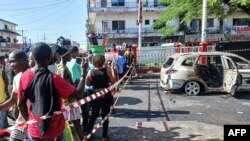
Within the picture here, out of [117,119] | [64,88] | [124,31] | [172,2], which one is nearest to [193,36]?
[124,31]

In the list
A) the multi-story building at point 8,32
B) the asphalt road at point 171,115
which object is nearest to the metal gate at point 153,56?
the asphalt road at point 171,115

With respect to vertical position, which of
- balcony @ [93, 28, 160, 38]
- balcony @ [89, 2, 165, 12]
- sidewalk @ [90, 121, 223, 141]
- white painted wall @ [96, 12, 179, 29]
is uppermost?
balcony @ [89, 2, 165, 12]

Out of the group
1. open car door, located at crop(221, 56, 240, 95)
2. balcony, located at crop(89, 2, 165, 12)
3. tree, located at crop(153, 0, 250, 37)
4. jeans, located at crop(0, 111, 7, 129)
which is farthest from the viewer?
balcony, located at crop(89, 2, 165, 12)

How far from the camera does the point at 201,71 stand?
39.3 ft

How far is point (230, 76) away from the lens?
11109 millimetres

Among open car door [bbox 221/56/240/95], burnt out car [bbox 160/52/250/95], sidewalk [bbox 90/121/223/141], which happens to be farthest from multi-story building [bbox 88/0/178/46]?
sidewalk [bbox 90/121/223/141]

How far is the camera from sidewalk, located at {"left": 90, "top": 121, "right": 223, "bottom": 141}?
21.8 feet

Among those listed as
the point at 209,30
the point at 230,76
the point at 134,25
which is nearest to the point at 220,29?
the point at 209,30

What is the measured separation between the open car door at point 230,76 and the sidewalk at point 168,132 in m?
3.96

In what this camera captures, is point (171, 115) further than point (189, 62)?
No

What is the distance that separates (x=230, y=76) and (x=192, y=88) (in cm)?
138

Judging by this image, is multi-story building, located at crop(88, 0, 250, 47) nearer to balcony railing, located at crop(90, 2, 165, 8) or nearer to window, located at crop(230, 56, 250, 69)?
balcony railing, located at crop(90, 2, 165, 8)

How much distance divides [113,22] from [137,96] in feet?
123

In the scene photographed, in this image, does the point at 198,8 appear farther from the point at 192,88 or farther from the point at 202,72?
the point at 192,88
